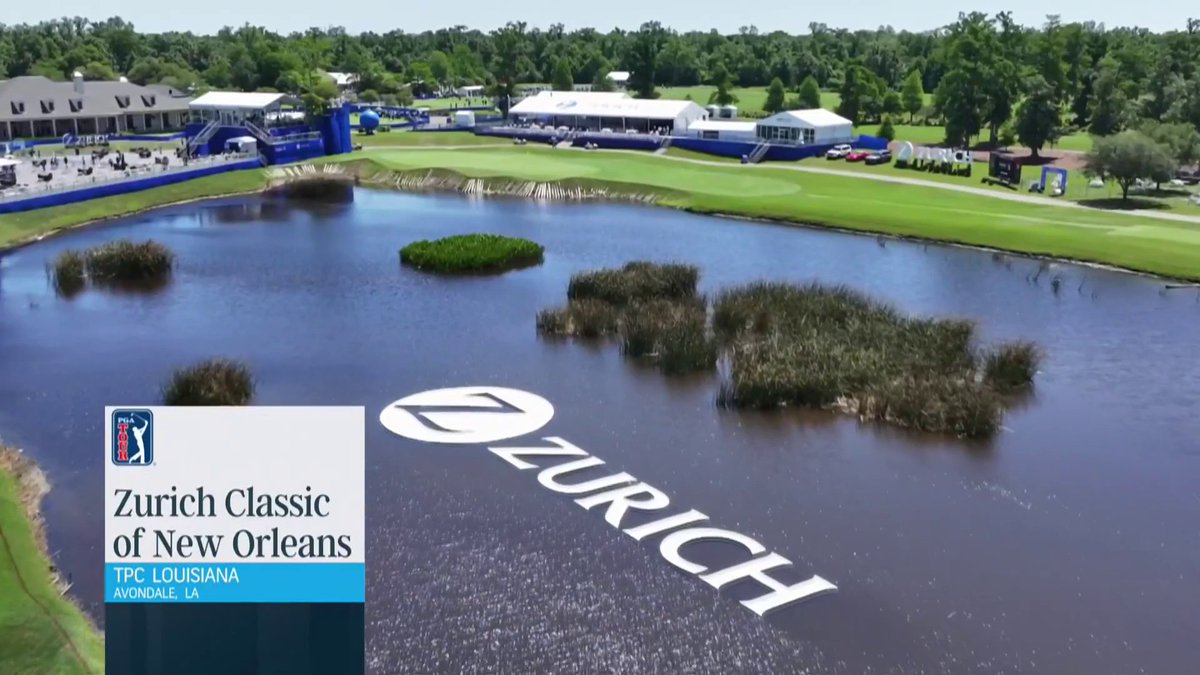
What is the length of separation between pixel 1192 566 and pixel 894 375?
11.6 m

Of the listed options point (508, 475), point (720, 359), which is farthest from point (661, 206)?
point (508, 475)

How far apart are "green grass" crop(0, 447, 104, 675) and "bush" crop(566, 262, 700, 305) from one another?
24.6m

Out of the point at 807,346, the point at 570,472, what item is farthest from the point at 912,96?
the point at 570,472

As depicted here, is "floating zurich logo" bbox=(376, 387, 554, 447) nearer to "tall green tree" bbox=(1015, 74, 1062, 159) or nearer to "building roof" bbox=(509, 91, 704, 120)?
"tall green tree" bbox=(1015, 74, 1062, 159)

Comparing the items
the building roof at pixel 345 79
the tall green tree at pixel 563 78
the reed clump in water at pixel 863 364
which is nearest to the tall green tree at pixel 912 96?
the tall green tree at pixel 563 78

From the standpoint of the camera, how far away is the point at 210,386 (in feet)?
103

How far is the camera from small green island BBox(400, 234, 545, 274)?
50.8 m

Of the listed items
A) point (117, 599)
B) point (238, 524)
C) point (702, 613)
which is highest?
point (238, 524)

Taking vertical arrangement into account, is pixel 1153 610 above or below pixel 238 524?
below

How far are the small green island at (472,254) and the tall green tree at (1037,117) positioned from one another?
50.5 meters

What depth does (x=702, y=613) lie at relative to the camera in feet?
69.4

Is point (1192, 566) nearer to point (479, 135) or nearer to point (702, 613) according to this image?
point (702, 613)

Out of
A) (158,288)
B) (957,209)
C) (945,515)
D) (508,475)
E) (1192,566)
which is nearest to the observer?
(1192,566)
